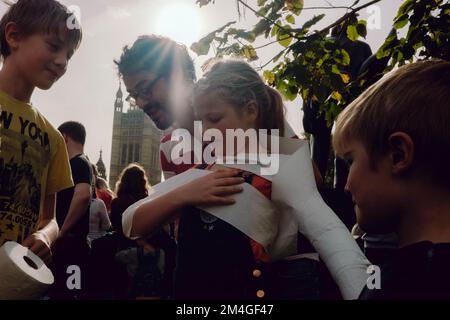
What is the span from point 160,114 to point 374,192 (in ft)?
5.41

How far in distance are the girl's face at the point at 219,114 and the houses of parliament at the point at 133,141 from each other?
6445 centimetres

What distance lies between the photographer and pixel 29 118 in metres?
1.97

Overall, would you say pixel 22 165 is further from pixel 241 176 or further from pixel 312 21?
pixel 312 21

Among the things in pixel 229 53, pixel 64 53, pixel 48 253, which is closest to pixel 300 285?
pixel 48 253

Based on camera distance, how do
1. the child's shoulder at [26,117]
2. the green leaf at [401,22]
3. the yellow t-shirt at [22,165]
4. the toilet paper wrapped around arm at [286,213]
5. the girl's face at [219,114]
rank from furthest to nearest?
the green leaf at [401,22] < the child's shoulder at [26,117] < the yellow t-shirt at [22,165] < the girl's face at [219,114] < the toilet paper wrapped around arm at [286,213]

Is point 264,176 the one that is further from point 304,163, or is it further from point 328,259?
point 328,259

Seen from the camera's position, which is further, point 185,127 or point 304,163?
point 185,127

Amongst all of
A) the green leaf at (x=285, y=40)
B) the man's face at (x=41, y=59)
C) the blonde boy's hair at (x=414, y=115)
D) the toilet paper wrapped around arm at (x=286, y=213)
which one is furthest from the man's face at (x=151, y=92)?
the blonde boy's hair at (x=414, y=115)

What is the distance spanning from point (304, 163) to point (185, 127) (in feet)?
3.55

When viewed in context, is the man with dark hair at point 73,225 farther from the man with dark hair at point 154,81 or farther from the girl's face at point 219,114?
the girl's face at point 219,114

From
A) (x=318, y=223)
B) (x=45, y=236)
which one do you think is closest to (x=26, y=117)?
(x=45, y=236)

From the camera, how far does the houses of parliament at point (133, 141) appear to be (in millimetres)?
67062

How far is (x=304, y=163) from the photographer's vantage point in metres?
1.51

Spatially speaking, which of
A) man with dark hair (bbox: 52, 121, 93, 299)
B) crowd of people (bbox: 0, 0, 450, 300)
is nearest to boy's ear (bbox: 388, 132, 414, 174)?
crowd of people (bbox: 0, 0, 450, 300)
